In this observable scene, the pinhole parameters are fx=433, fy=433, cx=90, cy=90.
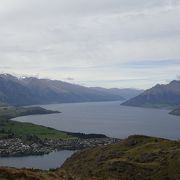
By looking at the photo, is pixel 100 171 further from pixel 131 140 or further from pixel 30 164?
pixel 30 164

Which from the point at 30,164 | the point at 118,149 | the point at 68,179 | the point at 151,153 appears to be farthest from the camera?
the point at 30,164

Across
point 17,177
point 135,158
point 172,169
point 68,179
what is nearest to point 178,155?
point 172,169

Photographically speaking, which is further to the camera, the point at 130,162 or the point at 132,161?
the point at 132,161

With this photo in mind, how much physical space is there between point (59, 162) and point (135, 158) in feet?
292

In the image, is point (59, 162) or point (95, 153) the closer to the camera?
point (95, 153)

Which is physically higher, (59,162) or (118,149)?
(118,149)

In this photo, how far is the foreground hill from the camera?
9362 cm

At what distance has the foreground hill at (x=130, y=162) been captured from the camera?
93.6 meters

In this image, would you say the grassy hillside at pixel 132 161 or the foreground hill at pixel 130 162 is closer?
the foreground hill at pixel 130 162

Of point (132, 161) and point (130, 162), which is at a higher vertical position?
point (130, 162)

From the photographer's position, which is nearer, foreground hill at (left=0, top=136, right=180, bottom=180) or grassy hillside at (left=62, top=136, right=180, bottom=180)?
foreground hill at (left=0, top=136, right=180, bottom=180)

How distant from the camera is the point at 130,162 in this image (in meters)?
101

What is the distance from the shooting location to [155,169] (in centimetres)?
9706

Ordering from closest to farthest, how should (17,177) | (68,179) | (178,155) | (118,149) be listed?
(17,177) < (68,179) < (178,155) < (118,149)
